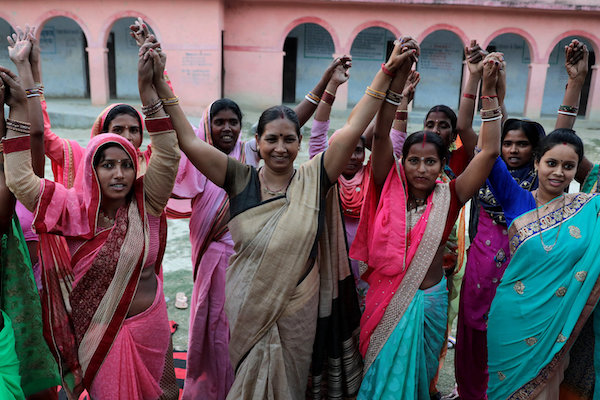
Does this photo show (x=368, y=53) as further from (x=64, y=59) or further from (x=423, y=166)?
(x=423, y=166)

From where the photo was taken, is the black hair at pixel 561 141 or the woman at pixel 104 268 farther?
the black hair at pixel 561 141

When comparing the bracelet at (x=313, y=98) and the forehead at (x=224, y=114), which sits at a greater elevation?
the bracelet at (x=313, y=98)

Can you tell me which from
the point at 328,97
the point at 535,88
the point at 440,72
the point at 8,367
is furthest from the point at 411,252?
the point at 440,72

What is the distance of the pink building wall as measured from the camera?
14.5 meters

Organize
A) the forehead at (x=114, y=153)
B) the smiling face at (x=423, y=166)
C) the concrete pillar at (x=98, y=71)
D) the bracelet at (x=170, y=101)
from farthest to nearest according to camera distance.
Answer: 1. the concrete pillar at (x=98, y=71)
2. the smiling face at (x=423, y=166)
3. the forehead at (x=114, y=153)
4. the bracelet at (x=170, y=101)

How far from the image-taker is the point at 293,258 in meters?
2.34

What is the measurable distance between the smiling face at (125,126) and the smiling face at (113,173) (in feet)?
2.44

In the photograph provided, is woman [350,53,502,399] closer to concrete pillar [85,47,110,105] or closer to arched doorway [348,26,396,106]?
concrete pillar [85,47,110,105]

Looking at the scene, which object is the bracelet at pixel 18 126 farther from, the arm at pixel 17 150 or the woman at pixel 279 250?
the woman at pixel 279 250

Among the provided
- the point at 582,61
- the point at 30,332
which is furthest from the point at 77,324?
the point at 582,61

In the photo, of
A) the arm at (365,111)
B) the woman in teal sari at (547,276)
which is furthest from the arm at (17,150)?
the woman in teal sari at (547,276)

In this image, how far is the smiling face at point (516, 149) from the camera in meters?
3.05

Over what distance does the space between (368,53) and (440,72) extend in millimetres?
2831

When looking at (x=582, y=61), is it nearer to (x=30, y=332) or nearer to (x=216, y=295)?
(x=216, y=295)
